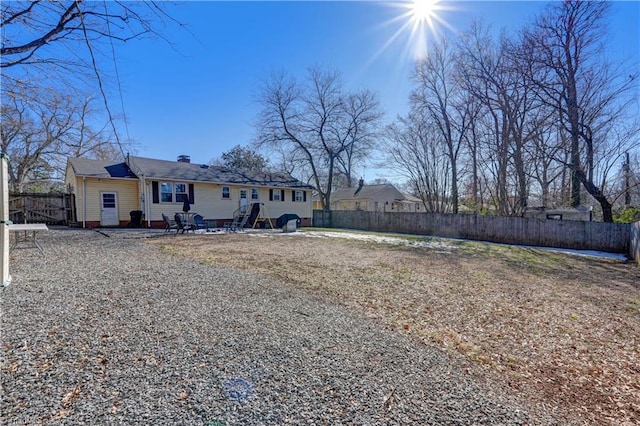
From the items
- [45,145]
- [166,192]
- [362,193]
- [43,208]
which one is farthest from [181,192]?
[362,193]

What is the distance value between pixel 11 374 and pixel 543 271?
33.2 feet

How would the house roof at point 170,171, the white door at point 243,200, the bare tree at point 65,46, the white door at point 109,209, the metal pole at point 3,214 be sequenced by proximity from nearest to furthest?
1. the metal pole at point 3,214
2. the bare tree at point 65,46
3. the white door at point 109,209
4. the house roof at point 170,171
5. the white door at point 243,200

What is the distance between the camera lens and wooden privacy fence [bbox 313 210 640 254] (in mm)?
12308

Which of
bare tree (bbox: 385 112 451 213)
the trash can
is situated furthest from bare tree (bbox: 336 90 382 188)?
the trash can

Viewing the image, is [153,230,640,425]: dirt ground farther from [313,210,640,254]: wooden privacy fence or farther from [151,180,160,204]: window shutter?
[151,180,160,204]: window shutter

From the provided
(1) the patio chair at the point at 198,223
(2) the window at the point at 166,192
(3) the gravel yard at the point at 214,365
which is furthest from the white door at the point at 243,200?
(3) the gravel yard at the point at 214,365

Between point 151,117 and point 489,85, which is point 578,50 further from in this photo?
point 151,117

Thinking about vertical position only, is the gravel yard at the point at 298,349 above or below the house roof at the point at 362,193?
below

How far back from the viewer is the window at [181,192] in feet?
53.3

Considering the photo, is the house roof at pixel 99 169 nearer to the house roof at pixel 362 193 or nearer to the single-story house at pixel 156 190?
the single-story house at pixel 156 190

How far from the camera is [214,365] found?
2418 mm

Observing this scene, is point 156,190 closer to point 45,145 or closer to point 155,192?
point 155,192

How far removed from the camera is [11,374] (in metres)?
2.10

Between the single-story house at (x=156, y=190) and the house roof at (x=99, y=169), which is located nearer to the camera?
the house roof at (x=99, y=169)
